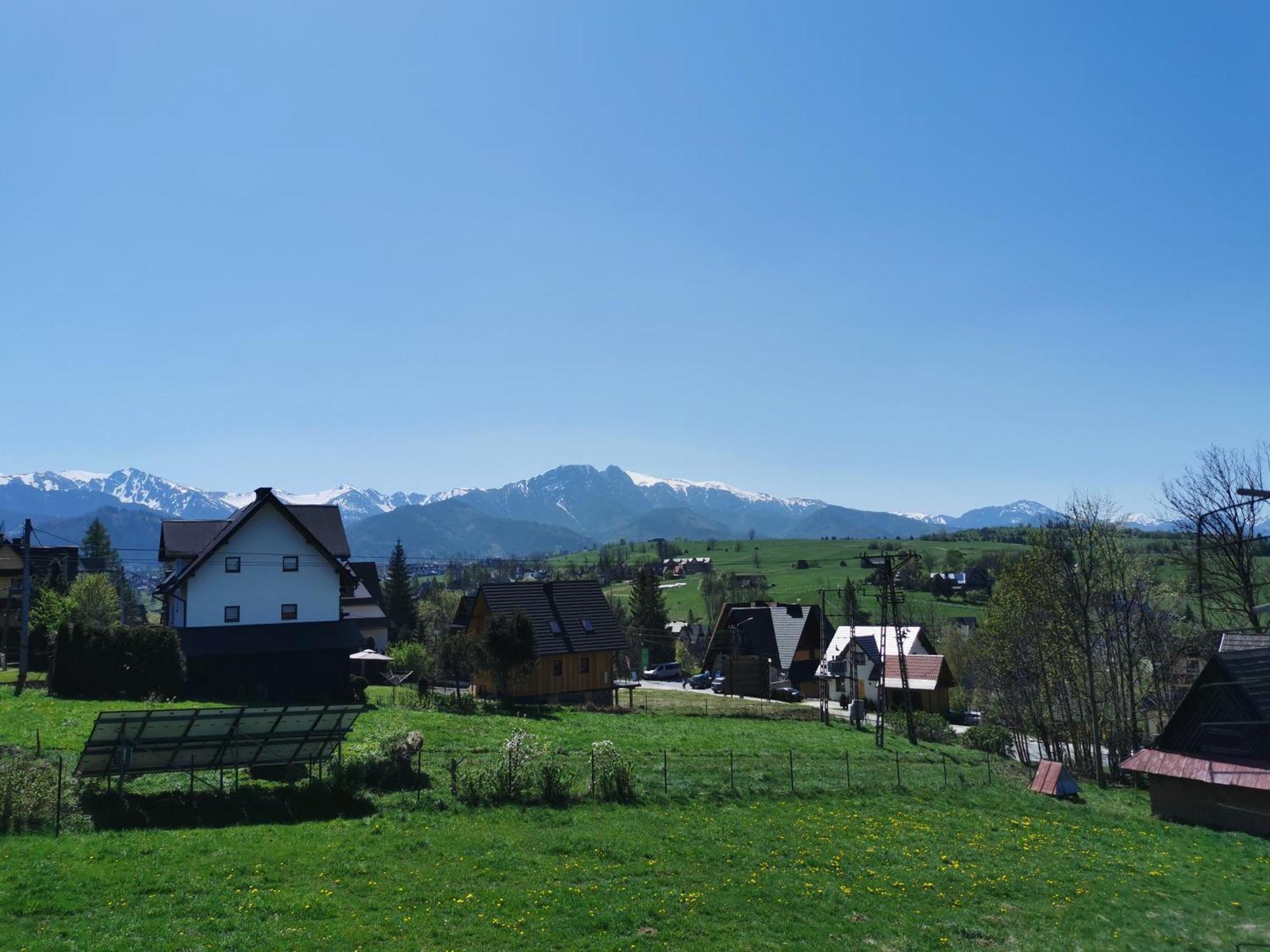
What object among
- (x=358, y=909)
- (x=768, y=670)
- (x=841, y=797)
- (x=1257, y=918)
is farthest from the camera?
(x=768, y=670)

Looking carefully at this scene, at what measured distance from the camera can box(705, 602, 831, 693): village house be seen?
81312mm

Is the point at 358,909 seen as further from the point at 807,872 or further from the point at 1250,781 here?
the point at 1250,781

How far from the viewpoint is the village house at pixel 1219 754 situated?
2953 cm

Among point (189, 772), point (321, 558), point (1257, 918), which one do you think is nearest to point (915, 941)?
point (1257, 918)

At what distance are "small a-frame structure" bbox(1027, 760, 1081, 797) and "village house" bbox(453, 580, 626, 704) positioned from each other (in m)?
28.6

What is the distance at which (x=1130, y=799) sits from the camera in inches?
1423

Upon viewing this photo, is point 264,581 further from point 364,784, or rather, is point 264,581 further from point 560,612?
point 364,784

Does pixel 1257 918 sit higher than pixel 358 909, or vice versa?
pixel 358 909

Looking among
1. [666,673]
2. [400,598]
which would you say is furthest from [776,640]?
[400,598]

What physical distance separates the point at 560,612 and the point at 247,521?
2189 centimetres

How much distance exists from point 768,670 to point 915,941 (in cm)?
6297

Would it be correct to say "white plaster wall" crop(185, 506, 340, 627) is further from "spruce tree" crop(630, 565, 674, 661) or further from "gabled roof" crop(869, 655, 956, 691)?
"spruce tree" crop(630, 565, 674, 661)

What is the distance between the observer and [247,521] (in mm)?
45781

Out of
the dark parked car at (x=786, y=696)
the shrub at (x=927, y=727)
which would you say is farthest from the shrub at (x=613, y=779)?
the dark parked car at (x=786, y=696)
